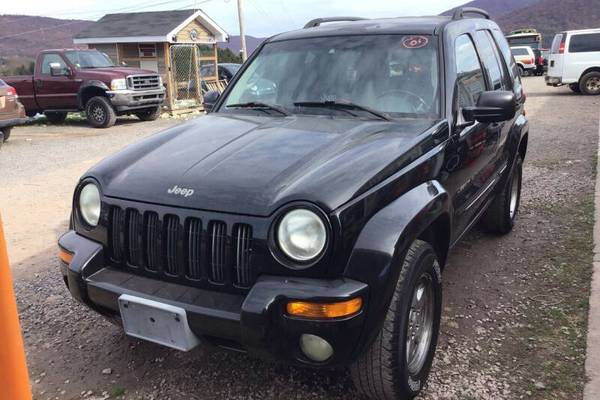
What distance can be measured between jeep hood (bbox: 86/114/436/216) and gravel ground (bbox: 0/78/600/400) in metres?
0.86

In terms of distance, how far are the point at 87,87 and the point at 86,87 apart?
0.03m

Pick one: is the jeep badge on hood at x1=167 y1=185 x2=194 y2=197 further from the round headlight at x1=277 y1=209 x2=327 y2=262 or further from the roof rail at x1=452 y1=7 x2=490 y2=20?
the roof rail at x1=452 y1=7 x2=490 y2=20

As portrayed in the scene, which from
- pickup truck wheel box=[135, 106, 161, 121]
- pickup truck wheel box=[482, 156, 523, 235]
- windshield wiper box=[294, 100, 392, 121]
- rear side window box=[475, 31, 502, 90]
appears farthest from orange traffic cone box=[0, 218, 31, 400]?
pickup truck wheel box=[135, 106, 161, 121]

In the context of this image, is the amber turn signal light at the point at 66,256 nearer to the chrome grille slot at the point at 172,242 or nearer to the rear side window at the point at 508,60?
the chrome grille slot at the point at 172,242

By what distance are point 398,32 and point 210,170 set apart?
1.73 metres

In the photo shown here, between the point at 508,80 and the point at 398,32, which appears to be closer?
the point at 398,32

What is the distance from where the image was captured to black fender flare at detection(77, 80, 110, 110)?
46.5ft

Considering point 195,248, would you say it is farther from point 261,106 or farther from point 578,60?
point 578,60

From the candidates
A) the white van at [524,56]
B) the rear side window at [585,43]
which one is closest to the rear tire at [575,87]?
the rear side window at [585,43]

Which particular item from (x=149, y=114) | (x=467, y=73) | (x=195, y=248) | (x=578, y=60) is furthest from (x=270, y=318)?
(x=578, y=60)

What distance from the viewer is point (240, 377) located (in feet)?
9.89

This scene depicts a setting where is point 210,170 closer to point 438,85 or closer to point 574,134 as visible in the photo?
point 438,85

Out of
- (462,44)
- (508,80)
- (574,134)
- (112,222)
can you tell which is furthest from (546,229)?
(574,134)

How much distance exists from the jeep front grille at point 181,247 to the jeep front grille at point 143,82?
1263cm
